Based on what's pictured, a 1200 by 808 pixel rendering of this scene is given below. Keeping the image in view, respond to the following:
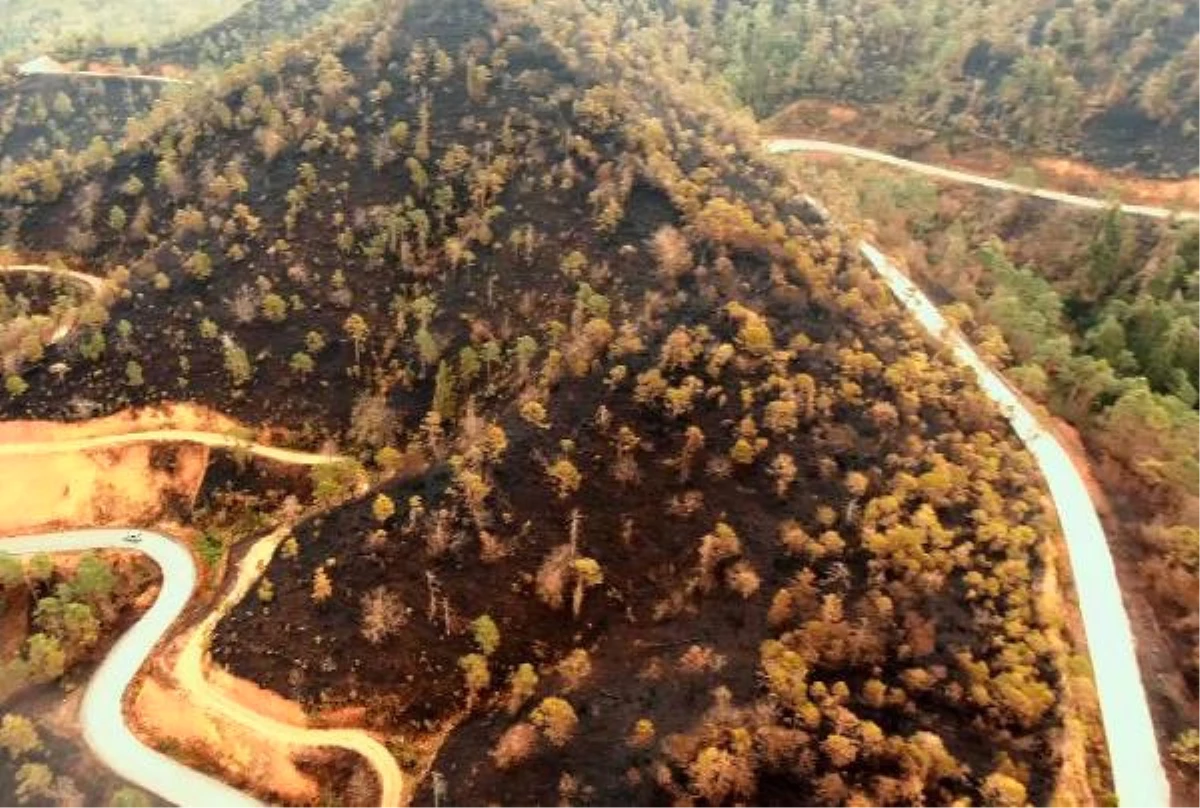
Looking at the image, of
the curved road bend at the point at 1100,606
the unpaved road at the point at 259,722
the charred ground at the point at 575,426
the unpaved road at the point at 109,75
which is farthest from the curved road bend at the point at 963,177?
the unpaved road at the point at 109,75

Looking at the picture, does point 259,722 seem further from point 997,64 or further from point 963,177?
point 997,64

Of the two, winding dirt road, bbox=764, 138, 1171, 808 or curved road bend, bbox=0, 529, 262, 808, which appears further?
curved road bend, bbox=0, 529, 262, 808

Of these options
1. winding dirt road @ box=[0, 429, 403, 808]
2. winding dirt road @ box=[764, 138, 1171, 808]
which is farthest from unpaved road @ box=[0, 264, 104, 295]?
winding dirt road @ box=[764, 138, 1171, 808]

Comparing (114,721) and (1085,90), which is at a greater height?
(1085,90)

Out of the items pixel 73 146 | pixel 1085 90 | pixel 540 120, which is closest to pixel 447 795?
pixel 540 120

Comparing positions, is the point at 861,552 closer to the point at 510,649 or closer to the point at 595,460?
the point at 595,460

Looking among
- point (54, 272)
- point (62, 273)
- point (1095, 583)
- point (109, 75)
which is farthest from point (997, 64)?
point (109, 75)

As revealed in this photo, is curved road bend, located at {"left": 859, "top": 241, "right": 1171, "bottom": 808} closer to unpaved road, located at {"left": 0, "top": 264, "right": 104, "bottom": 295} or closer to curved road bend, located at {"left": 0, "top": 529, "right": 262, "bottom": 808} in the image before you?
curved road bend, located at {"left": 0, "top": 529, "right": 262, "bottom": 808}
